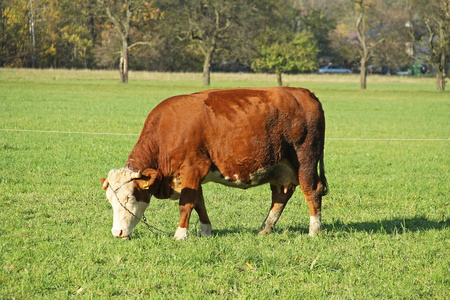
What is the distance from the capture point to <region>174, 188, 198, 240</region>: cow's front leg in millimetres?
6602

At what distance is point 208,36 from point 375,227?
197 ft

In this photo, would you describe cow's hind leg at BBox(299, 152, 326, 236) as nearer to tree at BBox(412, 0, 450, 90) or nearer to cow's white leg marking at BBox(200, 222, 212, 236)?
cow's white leg marking at BBox(200, 222, 212, 236)

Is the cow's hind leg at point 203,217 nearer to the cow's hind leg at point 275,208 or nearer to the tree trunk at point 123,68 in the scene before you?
the cow's hind leg at point 275,208

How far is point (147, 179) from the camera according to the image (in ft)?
21.1

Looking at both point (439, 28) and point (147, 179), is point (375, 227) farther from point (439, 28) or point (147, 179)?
point (439, 28)

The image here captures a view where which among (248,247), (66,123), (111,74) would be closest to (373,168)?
(248,247)

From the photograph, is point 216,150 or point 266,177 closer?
point 216,150

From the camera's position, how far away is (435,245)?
6.80m

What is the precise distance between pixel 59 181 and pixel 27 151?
11.7 ft

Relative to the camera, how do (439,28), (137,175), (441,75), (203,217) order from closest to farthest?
(137,175)
(203,217)
(441,75)
(439,28)

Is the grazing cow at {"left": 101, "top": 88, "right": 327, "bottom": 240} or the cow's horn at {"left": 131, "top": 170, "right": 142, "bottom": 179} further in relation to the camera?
the grazing cow at {"left": 101, "top": 88, "right": 327, "bottom": 240}

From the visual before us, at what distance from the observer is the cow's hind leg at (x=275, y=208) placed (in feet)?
23.9

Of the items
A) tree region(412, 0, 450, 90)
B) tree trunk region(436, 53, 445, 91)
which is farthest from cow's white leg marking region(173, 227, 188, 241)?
tree trunk region(436, 53, 445, 91)

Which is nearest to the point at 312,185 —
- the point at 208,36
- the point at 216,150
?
the point at 216,150
